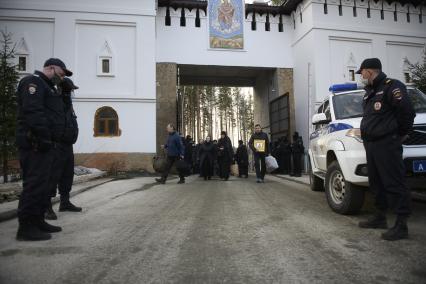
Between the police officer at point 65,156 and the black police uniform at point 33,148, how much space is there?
815 millimetres

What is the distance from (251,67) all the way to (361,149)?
1680cm

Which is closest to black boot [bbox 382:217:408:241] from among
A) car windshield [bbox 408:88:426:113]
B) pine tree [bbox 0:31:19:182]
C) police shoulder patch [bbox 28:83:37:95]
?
car windshield [bbox 408:88:426:113]

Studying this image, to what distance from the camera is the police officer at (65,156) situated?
5066mm

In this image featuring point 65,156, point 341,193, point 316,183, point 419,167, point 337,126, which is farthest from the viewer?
point 316,183

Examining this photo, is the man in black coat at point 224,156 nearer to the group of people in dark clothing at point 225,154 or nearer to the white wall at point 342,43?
the group of people in dark clothing at point 225,154

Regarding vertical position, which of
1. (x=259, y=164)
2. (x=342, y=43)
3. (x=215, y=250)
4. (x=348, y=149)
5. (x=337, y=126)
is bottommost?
(x=215, y=250)

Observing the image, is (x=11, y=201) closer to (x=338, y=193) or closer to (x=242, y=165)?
(x=338, y=193)

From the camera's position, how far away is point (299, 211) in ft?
18.5

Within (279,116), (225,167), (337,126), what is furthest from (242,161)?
(337,126)

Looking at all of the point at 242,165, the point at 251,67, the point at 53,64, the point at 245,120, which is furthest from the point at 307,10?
the point at 245,120

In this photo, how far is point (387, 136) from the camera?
3969mm

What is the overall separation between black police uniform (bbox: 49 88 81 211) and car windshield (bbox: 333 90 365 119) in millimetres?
4321

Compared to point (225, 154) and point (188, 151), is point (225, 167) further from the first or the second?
point (188, 151)

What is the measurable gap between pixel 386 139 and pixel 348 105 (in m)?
2.20
